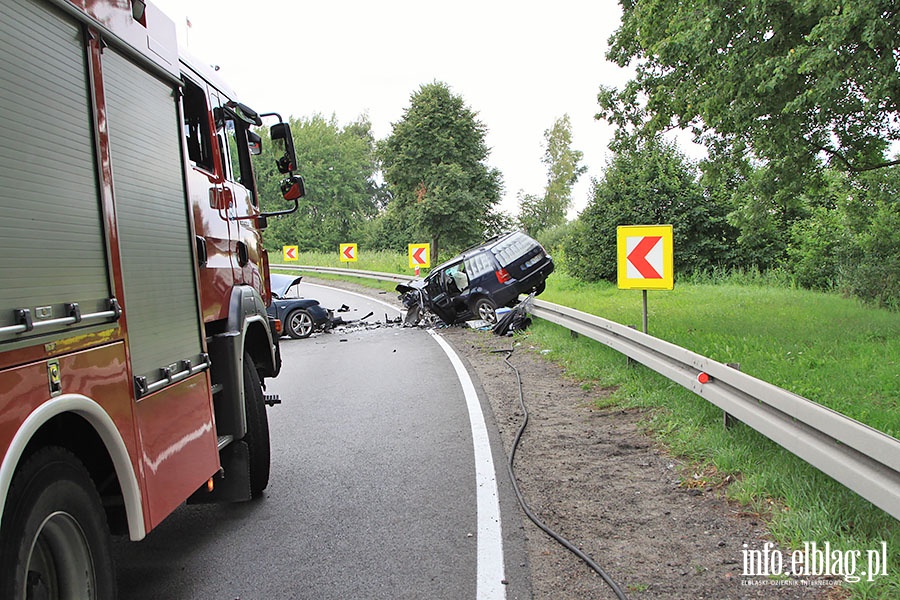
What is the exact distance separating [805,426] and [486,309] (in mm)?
12219

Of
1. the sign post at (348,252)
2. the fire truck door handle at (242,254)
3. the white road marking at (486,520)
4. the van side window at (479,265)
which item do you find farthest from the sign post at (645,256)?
the sign post at (348,252)

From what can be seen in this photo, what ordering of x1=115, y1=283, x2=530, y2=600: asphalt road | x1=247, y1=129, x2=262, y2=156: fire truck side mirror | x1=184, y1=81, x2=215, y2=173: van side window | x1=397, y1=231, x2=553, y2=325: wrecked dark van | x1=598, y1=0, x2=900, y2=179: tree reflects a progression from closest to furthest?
x1=115, y1=283, x2=530, y2=600: asphalt road, x1=184, y1=81, x2=215, y2=173: van side window, x1=247, y1=129, x2=262, y2=156: fire truck side mirror, x1=598, y1=0, x2=900, y2=179: tree, x1=397, y1=231, x2=553, y2=325: wrecked dark van

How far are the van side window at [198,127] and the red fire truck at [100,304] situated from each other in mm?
63

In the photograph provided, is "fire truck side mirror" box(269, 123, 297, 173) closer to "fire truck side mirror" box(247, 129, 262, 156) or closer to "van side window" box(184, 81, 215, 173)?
"fire truck side mirror" box(247, 129, 262, 156)

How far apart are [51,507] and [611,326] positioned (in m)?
7.77

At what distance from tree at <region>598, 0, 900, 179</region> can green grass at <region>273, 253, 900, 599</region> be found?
107 inches

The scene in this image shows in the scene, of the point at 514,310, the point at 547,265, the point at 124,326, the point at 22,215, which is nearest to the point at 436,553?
the point at 124,326

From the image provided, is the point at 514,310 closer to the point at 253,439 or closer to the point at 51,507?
the point at 253,439

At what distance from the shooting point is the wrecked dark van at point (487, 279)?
16.1 meters

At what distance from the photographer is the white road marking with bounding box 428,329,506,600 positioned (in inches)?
145

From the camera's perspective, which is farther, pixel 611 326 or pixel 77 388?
pixel 611 326

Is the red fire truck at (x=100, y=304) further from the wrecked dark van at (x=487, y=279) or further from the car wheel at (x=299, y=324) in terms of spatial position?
the car wheel at (x=299, y=324)

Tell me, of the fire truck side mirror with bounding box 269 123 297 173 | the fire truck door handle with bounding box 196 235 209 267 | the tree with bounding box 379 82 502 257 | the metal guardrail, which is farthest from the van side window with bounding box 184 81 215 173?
the tree with bounding box 379 82 502 257

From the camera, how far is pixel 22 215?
7.99ft
